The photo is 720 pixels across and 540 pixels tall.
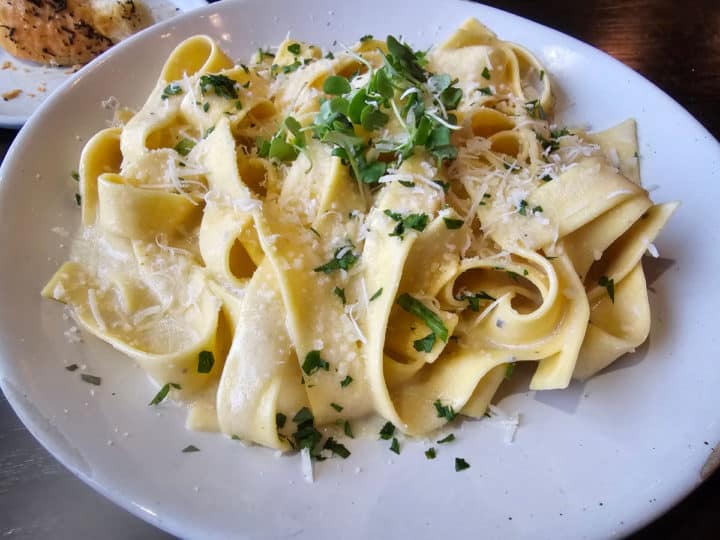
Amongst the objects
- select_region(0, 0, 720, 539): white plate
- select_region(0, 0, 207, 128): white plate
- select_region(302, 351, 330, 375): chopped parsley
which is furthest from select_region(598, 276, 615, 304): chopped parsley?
select_region(0, 0, 207, 128): white plate

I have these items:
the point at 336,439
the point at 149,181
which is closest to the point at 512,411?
the point at 336,439

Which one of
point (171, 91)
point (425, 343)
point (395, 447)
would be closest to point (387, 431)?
point (395, 447)

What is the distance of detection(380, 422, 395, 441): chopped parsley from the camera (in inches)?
68.9

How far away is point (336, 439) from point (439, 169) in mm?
914

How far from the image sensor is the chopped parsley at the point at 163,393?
1.76m

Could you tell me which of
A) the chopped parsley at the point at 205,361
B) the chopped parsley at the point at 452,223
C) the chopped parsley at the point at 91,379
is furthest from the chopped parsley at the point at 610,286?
the chopped parsley at the point at 91,379

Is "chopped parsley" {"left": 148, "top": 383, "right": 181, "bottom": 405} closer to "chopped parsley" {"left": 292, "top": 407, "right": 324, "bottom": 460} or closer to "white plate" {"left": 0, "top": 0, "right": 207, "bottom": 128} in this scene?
"chopped parsley" {"left": 292, "top": 407, "right": 324, "bottom": 460}

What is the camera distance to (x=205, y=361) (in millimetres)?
1805

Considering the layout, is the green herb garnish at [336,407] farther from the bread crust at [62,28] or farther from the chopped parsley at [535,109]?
the bread crust at [62,28]

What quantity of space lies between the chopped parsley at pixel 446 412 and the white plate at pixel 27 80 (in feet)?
7.93

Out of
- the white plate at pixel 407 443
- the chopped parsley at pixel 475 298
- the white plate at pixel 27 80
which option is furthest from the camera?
the white plate at pixel 27 80

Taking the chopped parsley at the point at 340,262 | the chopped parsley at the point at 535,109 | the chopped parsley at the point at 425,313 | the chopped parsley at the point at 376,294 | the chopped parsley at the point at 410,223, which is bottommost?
the chopped parsley at the point at 425,313

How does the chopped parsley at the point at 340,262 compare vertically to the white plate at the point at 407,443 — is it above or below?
above

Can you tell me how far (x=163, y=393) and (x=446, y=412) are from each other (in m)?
0.82
